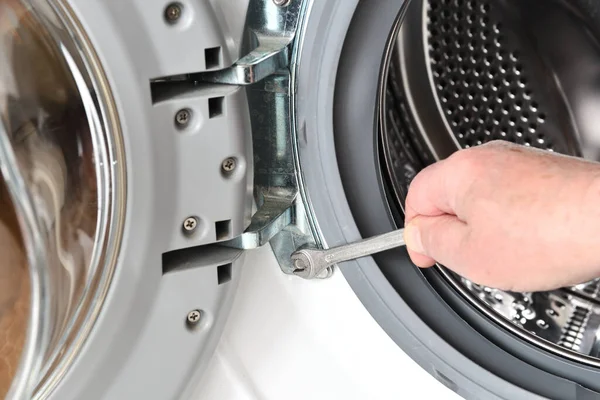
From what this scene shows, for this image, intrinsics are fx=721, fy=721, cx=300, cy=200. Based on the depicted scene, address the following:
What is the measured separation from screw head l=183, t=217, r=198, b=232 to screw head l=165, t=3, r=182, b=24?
17 centimetres

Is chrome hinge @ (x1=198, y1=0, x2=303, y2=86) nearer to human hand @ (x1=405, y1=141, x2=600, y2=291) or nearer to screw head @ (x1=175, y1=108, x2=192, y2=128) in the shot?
screw head @ (x1=175, y1=108, x2=192, y2=128)

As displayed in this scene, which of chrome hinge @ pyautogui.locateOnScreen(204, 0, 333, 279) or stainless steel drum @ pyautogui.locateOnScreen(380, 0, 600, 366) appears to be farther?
stainless steel drum @ pyautogui.locateOnScreen(380, 0, 600, 366)

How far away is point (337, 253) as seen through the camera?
697mm

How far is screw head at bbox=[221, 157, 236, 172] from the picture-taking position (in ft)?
2.13

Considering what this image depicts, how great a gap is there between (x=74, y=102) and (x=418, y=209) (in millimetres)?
306

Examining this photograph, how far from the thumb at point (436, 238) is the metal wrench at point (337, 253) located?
29 millimetres

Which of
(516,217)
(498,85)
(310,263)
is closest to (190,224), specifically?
(310,263)

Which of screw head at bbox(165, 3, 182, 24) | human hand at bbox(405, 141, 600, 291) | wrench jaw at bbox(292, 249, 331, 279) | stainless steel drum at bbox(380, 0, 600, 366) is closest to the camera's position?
human hand at bbox(405, 141, 600, 291)

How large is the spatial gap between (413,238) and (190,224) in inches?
7.9

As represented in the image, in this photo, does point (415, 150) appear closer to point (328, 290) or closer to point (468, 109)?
point (468, 109)

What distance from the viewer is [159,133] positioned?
0.60m

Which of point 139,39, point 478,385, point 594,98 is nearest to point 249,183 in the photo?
point 139,39

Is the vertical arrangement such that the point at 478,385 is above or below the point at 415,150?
below

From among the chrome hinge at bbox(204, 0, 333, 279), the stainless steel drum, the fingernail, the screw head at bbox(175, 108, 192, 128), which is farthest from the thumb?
the stainless steel drum
